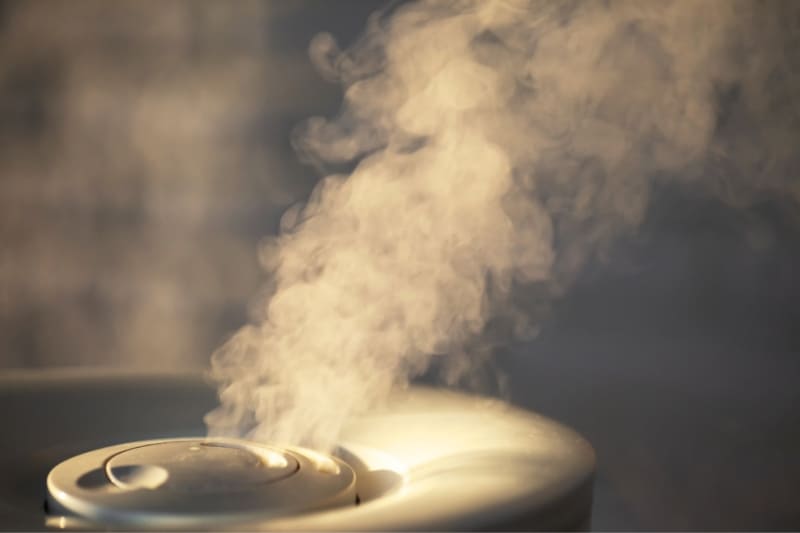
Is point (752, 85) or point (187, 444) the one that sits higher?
point (752, 85)

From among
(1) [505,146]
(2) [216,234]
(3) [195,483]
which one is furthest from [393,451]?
(2) [216,234]

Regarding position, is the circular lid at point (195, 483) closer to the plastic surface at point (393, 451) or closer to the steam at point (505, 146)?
the plastic surface at point (393, 451)

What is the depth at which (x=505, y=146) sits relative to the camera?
1.53 m

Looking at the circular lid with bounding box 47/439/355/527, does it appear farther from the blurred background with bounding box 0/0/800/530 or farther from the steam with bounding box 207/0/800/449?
the blurred background with bounding box 0/0/800/530

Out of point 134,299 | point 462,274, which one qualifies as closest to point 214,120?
point 134,299

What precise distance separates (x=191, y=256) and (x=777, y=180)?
38.3 inches

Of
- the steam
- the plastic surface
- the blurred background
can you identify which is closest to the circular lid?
the plastic surface

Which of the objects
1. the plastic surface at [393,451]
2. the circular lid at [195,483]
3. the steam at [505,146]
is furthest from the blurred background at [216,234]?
the circular lid at [195,483]

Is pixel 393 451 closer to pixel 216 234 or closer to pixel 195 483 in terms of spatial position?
pixel 195 483

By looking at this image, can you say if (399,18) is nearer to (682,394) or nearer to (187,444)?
(682,394)

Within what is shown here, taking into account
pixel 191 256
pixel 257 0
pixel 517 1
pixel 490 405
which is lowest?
pixel 490 405

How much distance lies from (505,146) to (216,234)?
0.54 meters

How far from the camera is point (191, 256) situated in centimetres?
176

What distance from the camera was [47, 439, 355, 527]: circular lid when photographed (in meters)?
0.69
